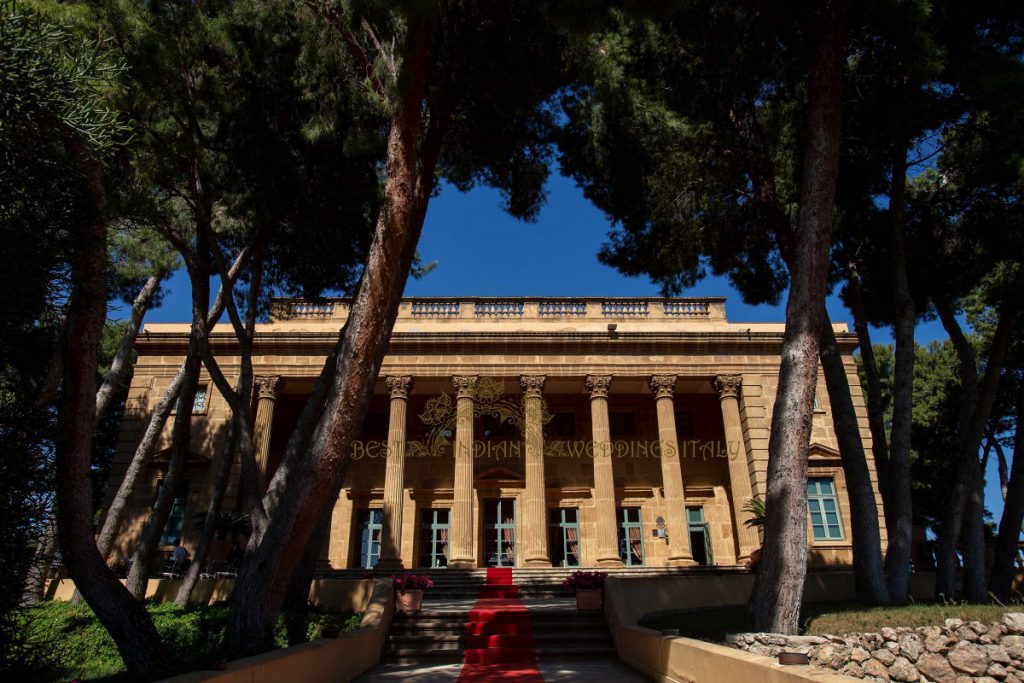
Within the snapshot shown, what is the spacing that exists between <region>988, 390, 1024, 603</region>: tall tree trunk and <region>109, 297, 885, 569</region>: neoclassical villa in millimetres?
6867

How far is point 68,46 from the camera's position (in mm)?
5492

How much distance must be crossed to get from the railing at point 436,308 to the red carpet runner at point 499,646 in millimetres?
10705

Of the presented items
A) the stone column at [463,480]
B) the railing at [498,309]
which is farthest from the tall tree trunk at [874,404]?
the railing at [498,309]

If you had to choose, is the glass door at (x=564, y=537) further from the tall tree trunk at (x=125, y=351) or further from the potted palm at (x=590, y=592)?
the tall tree trunk at (x=125, y=351)

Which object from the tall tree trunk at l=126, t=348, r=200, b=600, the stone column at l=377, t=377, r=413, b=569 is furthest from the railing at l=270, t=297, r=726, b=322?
the tall tree trunk at l=126, t=348, r=200, b=600

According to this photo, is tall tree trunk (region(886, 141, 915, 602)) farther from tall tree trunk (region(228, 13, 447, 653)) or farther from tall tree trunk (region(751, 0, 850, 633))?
tall tree trunk (region(228, 13, 447, 653))

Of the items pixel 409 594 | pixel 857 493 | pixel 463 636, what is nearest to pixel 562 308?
pixel 409 594

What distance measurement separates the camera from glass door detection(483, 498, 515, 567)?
66.6 ft

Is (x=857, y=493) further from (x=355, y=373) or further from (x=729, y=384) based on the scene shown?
(x=729, y=384)

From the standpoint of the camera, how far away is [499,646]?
974cm

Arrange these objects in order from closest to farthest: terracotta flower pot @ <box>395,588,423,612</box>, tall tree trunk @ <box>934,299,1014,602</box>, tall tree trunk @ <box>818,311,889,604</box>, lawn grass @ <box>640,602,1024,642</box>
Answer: lawn grass @ <box>640,602,1024,642</box>, tall tree trunk @ <box>818,311,889,604</box>, tall tree trunk @ <box>934,299,1014,602</box>, terracotta flower pot @ <box>395,588,423,612</box>

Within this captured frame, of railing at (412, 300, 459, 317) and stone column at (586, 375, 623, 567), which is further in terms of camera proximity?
railing at (412, 300, 459, 317)

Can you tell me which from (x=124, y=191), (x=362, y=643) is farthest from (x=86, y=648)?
(x=124, y=191)

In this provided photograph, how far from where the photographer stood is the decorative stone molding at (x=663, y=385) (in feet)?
65.2
